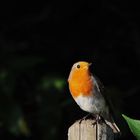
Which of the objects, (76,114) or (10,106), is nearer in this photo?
(10,106)

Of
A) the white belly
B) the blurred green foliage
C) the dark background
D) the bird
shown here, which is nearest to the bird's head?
the bird

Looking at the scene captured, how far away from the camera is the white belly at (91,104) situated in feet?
19.6

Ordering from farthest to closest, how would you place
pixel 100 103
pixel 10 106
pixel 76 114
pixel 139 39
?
1. pixel 139 39
2. pixel 76 114
3. pixel 10 106
4. pixel 100 103

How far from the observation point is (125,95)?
32.0ft

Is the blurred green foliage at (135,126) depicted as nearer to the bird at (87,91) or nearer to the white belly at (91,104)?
the bird at (87,91)

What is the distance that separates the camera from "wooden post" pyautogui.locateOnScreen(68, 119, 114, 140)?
4125mm

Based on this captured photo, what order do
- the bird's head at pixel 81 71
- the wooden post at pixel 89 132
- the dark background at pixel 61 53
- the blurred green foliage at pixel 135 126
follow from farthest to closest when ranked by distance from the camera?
1. the dark background at pixel 61 53
2. the bird's head at pixel 81 71
3. the wooden post at pixel 89 132
4. the blurred green foliage at pixel 135 126

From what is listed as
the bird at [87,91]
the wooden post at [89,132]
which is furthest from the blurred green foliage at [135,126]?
the bird at [87,91]

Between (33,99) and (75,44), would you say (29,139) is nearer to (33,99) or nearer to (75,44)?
(33,99)

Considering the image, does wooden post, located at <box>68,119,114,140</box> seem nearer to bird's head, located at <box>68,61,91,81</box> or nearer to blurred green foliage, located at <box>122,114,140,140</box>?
blurred green foliage, located at <box>122,114,140,140</box>

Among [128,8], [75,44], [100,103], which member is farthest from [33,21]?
[100,103]

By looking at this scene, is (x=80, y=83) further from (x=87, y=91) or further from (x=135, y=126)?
(x=135, y=126)

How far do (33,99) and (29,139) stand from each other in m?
0.53

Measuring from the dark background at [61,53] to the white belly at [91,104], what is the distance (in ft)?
10.3
